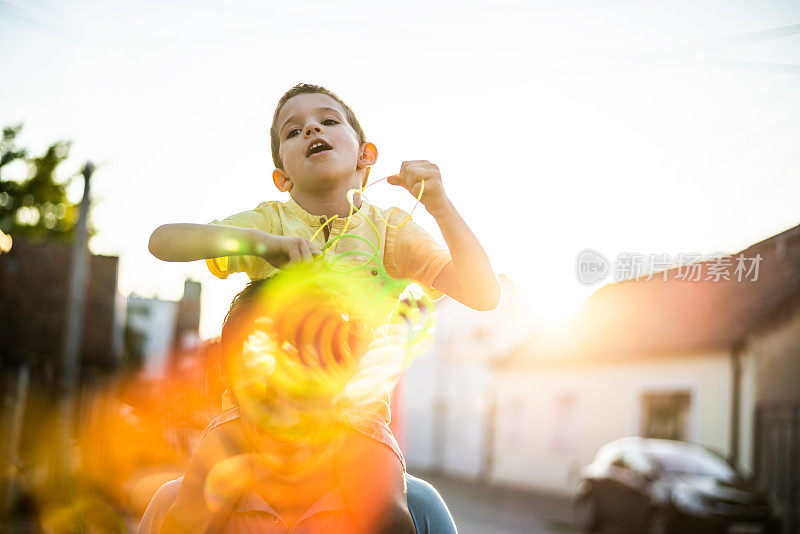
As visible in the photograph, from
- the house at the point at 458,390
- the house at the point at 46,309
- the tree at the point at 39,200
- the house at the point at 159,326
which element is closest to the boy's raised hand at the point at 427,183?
the house at the point at 46,309

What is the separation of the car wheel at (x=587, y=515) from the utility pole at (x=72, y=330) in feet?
34.2

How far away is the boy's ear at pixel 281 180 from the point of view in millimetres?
2523

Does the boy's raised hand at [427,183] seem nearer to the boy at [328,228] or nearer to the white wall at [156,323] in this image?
the boy at [328,228]

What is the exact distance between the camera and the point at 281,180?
255 centimetres

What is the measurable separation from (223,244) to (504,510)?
2078cm

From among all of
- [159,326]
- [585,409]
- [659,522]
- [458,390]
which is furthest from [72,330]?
[159,326]

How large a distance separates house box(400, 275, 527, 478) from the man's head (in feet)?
96.9

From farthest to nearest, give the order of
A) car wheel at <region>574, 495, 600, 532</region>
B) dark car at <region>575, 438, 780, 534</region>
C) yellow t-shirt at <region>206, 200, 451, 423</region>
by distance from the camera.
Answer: car wheel at <region>574, 495, 600, 532</region>
dark car at <region>575, 438, 780, 534</region>
yellow t-shirt at <region>206, 200, 451, 423</region>

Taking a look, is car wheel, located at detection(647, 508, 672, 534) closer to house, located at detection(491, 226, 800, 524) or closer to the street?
the street

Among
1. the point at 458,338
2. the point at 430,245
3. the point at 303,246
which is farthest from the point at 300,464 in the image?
the point at 458,338

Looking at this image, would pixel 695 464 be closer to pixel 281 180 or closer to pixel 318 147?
pixel 281 180

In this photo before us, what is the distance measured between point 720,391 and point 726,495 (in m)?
5.97

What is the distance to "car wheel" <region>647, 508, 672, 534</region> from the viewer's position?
1370 cm

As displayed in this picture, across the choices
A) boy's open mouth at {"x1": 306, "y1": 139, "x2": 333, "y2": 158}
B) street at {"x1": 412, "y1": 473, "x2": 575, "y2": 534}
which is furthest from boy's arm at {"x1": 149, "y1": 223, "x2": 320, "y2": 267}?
street at {"x1": 412, "y1": 473, "x2": 575, "y2": 534}
